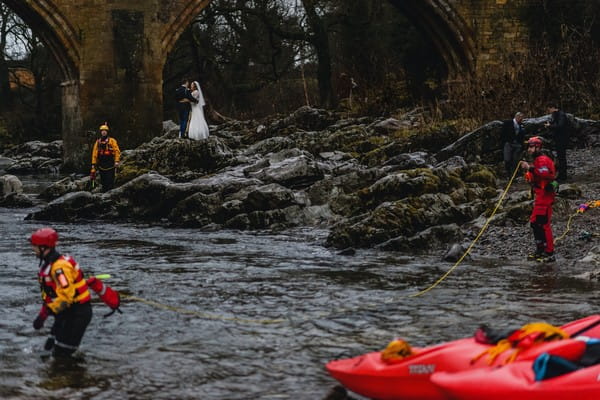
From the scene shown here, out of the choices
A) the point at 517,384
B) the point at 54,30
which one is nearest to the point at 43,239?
the point at 517,384

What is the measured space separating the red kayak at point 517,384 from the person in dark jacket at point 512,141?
10901 mm

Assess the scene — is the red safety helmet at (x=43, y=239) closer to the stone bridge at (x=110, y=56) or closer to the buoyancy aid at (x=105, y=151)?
the buoyancy aid at (x=105, y=151)

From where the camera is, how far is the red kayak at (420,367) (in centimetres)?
538

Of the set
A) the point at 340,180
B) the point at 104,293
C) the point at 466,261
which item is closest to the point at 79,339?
the point at 104,293

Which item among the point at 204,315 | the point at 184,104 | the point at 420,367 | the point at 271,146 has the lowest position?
the point at 204,315

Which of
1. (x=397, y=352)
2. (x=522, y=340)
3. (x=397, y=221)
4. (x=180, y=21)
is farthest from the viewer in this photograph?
(x=180, y=21)

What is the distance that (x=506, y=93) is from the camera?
65.5 feet

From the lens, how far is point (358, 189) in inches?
599

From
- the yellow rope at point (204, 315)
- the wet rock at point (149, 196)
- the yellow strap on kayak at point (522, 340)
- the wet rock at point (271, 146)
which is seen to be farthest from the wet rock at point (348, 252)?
the wet rock at point (271, 146)

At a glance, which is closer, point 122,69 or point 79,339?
point 79,339

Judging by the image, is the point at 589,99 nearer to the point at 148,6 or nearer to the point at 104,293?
the point at 148,6

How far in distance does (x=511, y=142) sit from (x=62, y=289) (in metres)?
10.7

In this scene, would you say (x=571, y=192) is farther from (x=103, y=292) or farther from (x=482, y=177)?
(x=103, y=292)

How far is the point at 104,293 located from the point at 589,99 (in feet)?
50.7
